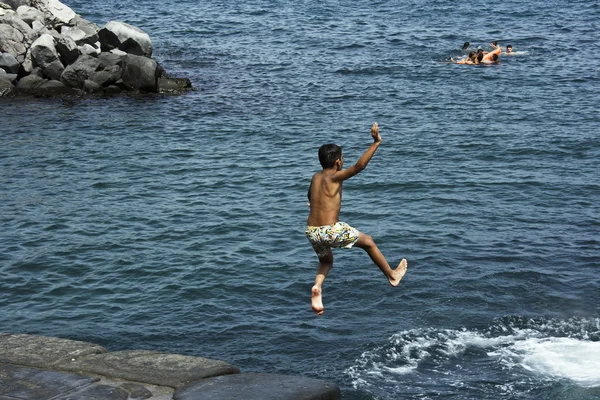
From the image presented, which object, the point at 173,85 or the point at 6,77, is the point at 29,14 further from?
the point at 173,85

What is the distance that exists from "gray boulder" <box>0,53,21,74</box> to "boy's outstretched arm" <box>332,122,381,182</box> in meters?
29.2

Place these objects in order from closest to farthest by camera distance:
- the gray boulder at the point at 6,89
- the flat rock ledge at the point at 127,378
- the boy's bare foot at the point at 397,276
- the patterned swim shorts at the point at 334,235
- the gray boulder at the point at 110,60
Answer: the flat rock ledge at the point at 127,378 → the patterned swim shorts at the point at 334,235 → the boy's bare foot at the point at 397,276 → the gray boulder at the point at 6,89 → the gray boulder at the point at 110,60

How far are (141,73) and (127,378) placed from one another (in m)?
27.4

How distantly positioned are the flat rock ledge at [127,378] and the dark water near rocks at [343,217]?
4.19m

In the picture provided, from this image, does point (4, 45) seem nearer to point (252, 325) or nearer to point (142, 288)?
point (142, 288)

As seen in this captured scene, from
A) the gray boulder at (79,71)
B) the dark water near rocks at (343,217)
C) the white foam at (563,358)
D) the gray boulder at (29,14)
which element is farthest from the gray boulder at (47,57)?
the white foam at (563,358)

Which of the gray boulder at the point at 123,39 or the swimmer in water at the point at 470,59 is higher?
the gray boulder at the point at 123,39

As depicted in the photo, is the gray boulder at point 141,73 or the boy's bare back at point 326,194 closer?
the boy's bare back at point 326,194

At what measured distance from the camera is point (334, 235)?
38.2ft

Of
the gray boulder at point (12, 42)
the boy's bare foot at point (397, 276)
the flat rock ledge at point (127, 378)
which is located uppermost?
the gray boulder at point (12, 42)

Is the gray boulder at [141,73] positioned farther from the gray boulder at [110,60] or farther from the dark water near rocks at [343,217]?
the dark water near rocks at [343,217]

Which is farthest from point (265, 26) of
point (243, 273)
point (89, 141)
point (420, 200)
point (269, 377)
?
point (269, 377)

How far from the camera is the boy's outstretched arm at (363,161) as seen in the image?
405 inches

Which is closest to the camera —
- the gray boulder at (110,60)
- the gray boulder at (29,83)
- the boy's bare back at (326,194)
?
the boy's bare back at (326,194)
